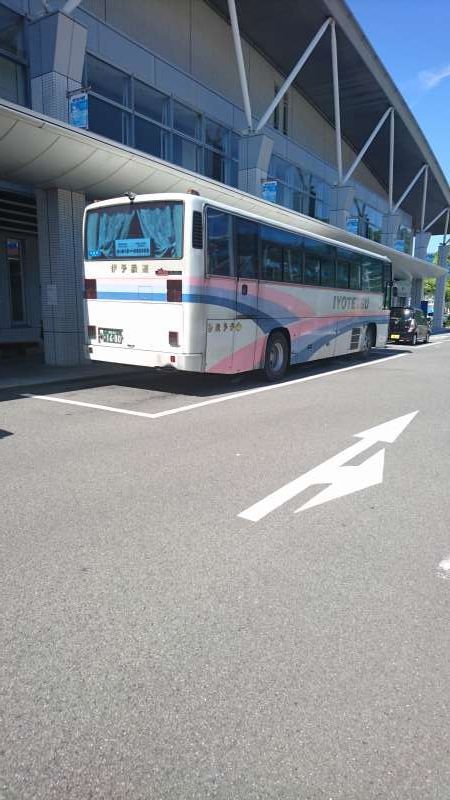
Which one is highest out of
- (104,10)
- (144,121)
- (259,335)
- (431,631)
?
(104,10)

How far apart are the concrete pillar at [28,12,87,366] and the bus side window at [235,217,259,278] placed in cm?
520

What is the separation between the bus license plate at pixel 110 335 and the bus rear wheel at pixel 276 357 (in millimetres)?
3052

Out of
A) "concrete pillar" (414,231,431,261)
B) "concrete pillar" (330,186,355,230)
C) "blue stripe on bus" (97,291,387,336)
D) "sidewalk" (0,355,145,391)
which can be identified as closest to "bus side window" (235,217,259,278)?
"blue stripe on bus" (97,291,387,336)

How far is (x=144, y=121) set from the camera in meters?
17.3

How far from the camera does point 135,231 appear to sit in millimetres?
9086

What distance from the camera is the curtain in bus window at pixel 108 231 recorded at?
927 centimetres

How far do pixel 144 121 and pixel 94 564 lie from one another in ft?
56.7

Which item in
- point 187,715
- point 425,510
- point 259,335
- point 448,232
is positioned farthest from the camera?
point 448,232

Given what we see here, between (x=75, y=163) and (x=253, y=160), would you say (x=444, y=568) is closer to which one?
(x=75, y=163)

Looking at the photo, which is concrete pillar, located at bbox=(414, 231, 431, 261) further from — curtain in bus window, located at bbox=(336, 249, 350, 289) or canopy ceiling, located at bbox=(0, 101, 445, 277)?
canopy ceiling, located at bbox=(0, 101, 445, 277)

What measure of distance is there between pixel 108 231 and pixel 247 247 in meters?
2.49

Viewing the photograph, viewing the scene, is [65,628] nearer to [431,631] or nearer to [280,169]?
[431,631]

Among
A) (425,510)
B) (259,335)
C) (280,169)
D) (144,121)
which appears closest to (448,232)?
(280,169)

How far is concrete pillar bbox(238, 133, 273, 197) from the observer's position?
19.6 meters
